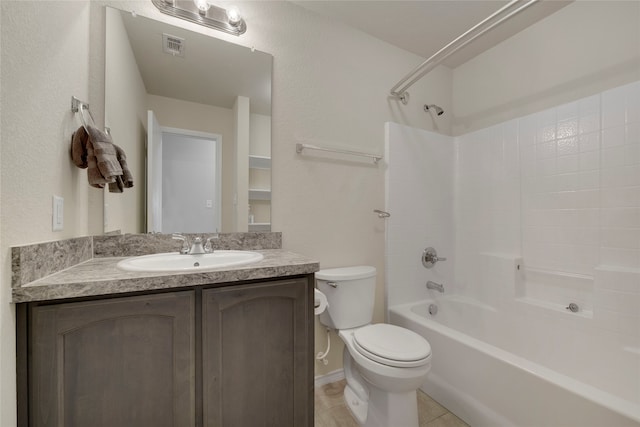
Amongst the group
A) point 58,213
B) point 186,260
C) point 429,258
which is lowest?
point 429,258

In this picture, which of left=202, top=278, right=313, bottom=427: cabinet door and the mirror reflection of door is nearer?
left=202, top=278, right=313, bottom=427: cabinet door

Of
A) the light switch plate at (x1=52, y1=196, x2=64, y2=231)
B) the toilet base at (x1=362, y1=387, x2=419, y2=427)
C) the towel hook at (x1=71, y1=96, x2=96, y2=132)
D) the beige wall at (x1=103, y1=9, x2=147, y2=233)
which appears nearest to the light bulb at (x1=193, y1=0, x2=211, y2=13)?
the beige wall at (x1=103, y1=9, x2=147, y2=233)

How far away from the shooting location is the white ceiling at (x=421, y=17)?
171 cm

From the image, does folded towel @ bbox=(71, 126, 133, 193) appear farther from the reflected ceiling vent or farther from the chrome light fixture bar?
the chrome light fixture bar

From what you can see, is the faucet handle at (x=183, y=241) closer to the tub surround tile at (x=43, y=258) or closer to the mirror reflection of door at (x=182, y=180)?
the mirror reflection of door at (x=182, y=180)

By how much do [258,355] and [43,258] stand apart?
73 cm

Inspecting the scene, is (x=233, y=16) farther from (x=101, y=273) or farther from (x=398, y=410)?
(x=398, y=410)

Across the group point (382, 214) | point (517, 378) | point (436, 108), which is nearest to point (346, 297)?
point (382, 214)

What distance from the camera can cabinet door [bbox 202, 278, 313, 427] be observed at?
2.90 ft

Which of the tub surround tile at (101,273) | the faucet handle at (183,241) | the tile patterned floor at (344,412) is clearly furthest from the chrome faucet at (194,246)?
the tile patterned floor at (344,412)

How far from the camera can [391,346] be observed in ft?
4.28

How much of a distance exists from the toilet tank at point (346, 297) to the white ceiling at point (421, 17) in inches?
65.8

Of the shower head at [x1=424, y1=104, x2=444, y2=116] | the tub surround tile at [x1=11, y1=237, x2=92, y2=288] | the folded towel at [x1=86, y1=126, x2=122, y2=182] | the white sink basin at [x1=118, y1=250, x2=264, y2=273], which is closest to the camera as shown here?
the tub surround tile at [x1=11, y1=237, x2=92, y2=288]

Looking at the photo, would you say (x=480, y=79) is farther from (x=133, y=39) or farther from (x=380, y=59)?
(x=133, y=39)
